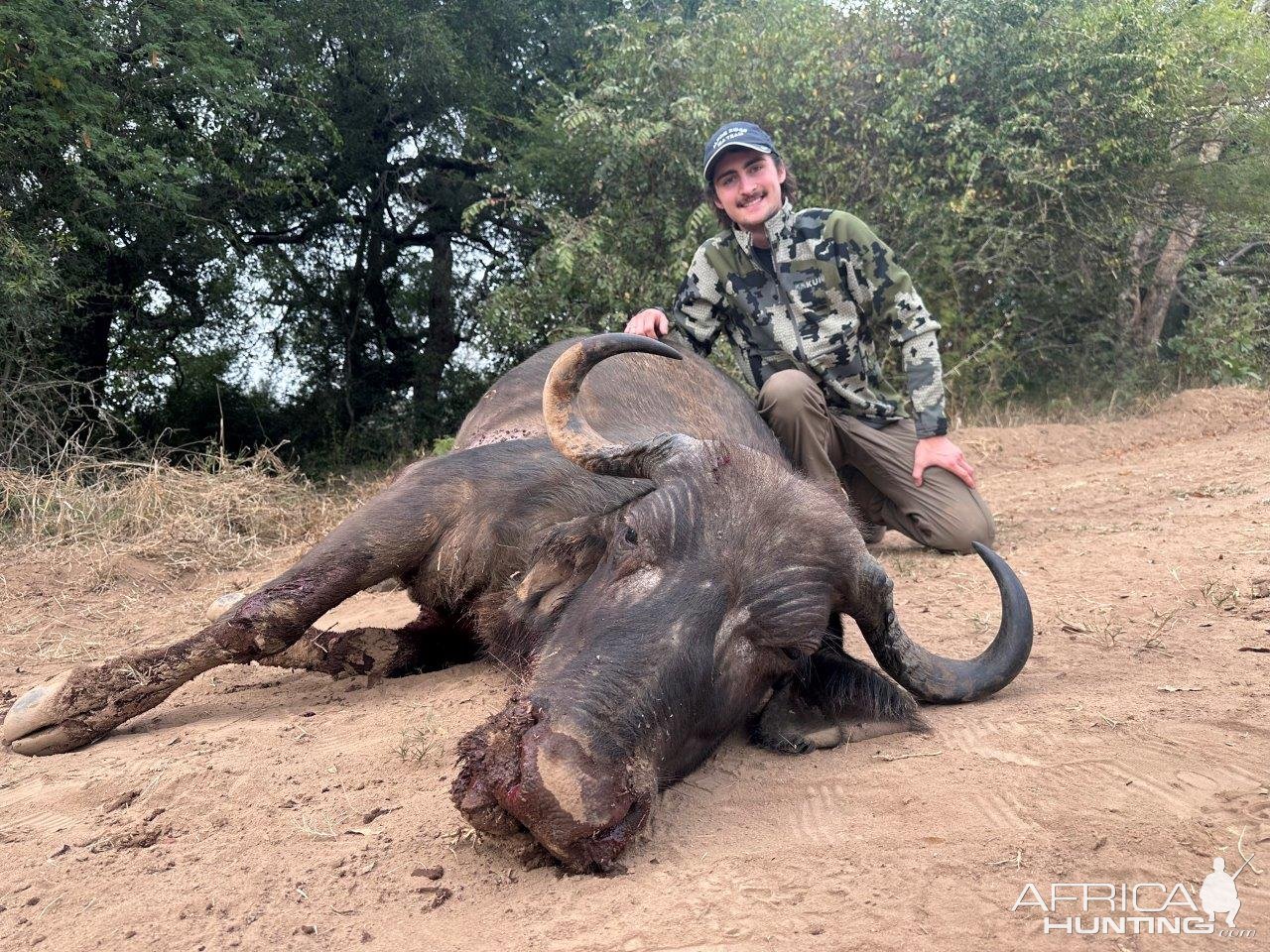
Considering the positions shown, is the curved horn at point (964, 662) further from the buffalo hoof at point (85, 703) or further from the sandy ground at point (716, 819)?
the buffalo hoof at point (85, 703)

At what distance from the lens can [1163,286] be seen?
45.1 ft

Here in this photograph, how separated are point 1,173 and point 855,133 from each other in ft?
27.2

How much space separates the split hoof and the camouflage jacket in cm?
393

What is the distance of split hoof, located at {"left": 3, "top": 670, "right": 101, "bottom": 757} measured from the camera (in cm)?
353

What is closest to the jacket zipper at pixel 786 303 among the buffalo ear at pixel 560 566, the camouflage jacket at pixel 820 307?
the camouflage jacket at pixel 820 307

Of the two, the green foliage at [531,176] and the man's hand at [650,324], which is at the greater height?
the green foliage at [531,176]

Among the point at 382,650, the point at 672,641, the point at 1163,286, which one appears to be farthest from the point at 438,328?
the point at 672,641

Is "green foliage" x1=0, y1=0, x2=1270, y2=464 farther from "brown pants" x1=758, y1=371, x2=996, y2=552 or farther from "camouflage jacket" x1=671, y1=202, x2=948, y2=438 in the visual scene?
"brown pants" x1=758, y1=371, x2=996, y2=552

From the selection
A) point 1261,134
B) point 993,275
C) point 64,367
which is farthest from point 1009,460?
point 64,367

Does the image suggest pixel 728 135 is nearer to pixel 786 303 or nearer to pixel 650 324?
pixel 786 303

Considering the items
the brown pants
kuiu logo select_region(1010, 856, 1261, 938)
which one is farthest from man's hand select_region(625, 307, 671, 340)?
kuiu logo select_region(1010, 856, 1261, 938)

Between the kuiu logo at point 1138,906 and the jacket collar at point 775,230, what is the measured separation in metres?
4.31

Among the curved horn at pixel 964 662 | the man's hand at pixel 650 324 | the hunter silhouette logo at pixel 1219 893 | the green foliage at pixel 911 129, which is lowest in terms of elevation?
the hunter silhouette logo at pixel 1219 893

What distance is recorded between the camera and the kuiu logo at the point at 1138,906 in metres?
2.04
